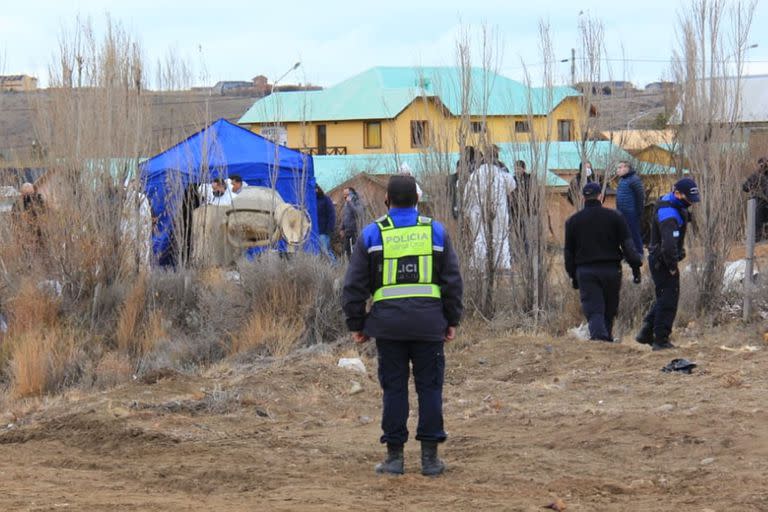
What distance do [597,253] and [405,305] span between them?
493 centimetres

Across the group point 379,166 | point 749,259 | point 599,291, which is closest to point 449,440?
point 599,291

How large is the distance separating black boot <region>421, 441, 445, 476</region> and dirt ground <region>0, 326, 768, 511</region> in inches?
4.4

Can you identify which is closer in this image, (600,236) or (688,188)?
(688,188)

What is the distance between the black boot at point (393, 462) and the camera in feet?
24.7

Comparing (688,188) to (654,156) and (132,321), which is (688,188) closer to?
(132,321)

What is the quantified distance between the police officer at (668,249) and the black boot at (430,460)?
191 inches

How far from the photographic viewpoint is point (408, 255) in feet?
24.1

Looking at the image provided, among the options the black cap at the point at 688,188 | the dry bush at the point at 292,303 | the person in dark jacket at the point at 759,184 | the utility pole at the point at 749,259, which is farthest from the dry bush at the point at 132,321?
the person in dark jacket at the point at 759,184

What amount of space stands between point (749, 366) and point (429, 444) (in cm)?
440

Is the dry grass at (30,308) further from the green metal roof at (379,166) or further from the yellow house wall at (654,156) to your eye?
the yellow house wall at (654,156)

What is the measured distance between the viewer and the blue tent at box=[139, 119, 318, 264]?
17172mm

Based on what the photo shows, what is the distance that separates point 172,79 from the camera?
18.6 m

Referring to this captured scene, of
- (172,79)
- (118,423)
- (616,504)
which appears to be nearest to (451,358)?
(118,423)

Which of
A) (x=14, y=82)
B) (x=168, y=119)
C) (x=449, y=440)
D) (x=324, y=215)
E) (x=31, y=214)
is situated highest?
(x=14, y=82)
